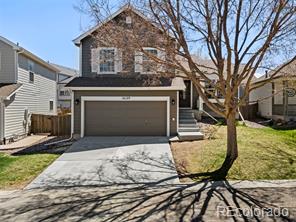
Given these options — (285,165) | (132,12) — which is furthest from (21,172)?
(285,165)

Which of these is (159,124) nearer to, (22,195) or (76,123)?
(76,123)

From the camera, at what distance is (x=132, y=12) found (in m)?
10.1

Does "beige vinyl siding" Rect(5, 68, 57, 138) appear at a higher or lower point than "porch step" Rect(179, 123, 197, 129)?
higher

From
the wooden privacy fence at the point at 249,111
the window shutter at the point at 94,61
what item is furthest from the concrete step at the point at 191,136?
the wooden privacy fence at the point at 249,111

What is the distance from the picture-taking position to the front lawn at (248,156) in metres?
9.36

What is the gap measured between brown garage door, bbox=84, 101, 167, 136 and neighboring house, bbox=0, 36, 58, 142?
4778 millimetres

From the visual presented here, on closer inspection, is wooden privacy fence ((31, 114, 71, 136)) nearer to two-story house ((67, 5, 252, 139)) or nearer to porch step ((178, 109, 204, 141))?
two-story house ((67, 5, 252, 139))

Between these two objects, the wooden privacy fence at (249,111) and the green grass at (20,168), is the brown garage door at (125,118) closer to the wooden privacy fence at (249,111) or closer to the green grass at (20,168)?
the green grass at (20,168)

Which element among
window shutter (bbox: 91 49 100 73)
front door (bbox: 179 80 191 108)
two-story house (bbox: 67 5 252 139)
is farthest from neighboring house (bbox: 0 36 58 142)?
front door (bbox: 179 80 191 108)

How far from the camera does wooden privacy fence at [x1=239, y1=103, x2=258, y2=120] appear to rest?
2456 cm

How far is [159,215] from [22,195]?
400cm

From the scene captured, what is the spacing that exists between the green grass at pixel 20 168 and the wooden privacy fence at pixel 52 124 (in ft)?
19.0

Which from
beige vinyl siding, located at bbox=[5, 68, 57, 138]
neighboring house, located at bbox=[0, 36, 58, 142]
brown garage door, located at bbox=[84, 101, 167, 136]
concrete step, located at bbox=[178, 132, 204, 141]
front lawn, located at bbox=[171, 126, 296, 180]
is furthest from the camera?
beige vinyl siding, located at bbox=[5, 68, 57, 138]

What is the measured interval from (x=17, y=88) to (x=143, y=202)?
13.6m
